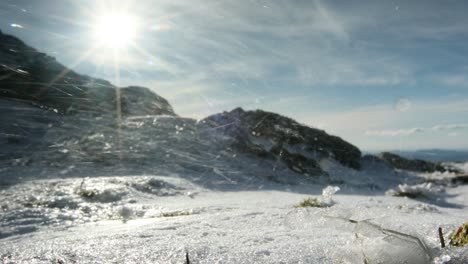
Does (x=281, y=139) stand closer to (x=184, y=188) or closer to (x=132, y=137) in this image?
(x=132, y=137)

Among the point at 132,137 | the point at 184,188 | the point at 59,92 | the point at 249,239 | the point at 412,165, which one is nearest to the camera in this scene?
the point at 249,239

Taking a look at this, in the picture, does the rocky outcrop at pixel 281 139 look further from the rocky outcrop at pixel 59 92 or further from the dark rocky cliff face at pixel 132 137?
the rocky outcrop at pixel 59 92

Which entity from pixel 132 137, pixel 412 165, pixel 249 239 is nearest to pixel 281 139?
pixel 132 137

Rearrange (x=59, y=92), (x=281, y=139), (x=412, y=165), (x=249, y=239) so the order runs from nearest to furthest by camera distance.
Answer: (x=249, y=239) → (x=59, y=92) → (x=281, y=139) → (x=412, y=165)

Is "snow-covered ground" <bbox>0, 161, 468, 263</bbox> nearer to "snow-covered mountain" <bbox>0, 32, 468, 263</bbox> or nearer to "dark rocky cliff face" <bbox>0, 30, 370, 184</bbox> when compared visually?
"snow-covered mountain" <bbox>0, 32, 468, 263</bbox>

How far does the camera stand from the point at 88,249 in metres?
2.15

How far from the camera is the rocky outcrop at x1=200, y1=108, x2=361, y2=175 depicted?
50.4ft

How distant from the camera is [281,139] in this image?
18.5 meters

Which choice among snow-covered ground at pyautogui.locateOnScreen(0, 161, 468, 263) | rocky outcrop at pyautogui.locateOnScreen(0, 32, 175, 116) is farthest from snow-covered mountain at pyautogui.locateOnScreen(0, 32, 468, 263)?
rocky outcrop at pyautogui.locateOnScreen(0, 32, 175, 116)

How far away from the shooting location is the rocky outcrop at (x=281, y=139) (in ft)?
50.4

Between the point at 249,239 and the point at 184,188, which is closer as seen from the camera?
the point at 249,239

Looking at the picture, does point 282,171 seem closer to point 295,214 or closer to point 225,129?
point 225,129

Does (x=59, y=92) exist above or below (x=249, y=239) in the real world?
above

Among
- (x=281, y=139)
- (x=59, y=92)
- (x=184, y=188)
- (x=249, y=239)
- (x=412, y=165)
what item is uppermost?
(x=59, y=92)
